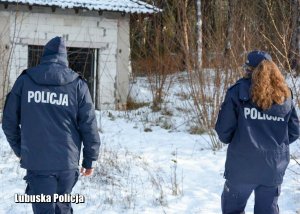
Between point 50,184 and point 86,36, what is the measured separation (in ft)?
32.7

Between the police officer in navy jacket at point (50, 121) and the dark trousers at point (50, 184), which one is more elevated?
the police officer in navy jacket at point (50, 121)

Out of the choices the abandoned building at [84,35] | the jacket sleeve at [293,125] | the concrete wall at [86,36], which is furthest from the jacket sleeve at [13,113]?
the concrete wall at [86,36]

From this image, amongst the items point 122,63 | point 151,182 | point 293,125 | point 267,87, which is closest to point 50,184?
point 267,87

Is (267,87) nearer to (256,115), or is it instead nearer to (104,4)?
(256,115)

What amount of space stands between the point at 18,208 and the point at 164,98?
882 centimetres

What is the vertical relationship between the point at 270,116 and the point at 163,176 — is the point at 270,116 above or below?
above

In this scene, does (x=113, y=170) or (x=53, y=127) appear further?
(x=113, y=170)

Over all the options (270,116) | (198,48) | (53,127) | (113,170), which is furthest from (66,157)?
(198,48)

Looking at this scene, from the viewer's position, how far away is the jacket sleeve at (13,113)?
3352 millimetres

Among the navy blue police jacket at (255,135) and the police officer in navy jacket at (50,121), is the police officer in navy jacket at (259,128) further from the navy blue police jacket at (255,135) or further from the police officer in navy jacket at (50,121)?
the police officer in navy jacket at (50,121)

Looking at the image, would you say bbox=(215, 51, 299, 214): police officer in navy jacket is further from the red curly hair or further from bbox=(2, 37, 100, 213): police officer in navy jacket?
bbox=(2, 37, 100, 213): police officer in navy jacket

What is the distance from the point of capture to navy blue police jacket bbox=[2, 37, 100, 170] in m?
3.31

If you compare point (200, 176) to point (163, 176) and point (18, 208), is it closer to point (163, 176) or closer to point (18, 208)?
point (163, 176)

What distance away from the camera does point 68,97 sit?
10.9 feet
